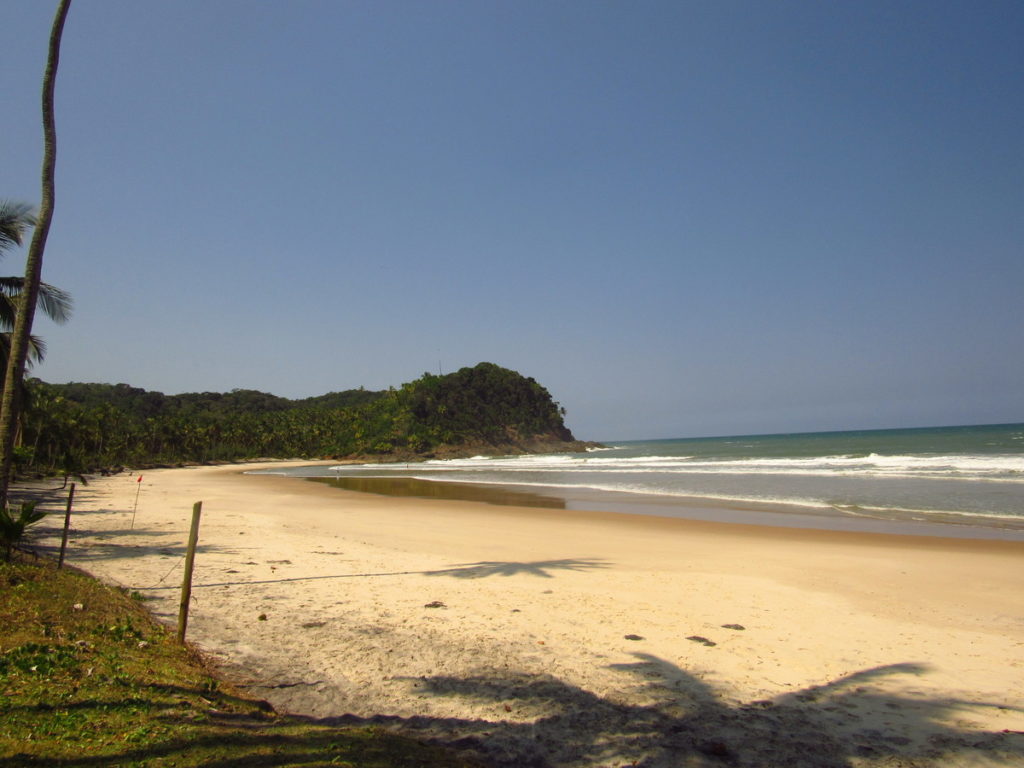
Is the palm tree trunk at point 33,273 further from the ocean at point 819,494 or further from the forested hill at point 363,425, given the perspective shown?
the forested hill at point 363,425

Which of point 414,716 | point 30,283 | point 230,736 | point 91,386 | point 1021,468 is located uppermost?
point 91,386

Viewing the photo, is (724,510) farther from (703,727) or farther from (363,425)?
(363,425)

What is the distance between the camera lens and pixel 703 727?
15.2 feet

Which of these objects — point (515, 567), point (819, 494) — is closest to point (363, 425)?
point (819, 494)

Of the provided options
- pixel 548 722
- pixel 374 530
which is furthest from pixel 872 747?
pixel 374 530

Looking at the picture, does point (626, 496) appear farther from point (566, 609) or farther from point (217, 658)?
point (217, 658)

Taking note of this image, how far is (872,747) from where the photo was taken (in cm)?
434

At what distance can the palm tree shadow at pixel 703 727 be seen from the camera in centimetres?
420

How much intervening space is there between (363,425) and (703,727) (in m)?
102

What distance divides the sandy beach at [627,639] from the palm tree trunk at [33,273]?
235 centimetres

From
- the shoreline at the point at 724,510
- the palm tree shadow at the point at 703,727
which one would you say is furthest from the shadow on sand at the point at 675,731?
the shoreline at the point at 724,510

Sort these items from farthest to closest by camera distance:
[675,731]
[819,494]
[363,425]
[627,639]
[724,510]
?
[363,425] → [819,494] → [724,510] → [627,639] → [675,731]

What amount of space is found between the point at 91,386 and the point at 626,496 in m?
132

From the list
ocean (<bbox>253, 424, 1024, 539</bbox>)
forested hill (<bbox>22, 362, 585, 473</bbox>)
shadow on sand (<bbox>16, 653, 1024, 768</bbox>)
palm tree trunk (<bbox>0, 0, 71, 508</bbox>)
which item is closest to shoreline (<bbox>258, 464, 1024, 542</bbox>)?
ocean (<bbox>253, 424, 1024, 539</bbox>)
